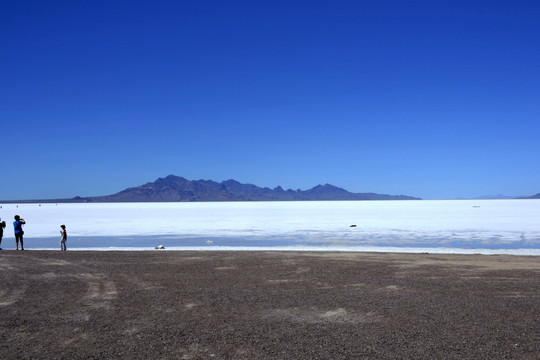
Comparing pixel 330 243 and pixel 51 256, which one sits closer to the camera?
pixel 51 256

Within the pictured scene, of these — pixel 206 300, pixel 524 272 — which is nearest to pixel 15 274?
pixel 206 300

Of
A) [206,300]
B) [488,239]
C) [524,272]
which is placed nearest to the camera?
[206,300]

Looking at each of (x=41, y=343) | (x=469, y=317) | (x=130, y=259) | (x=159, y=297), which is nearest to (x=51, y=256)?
(x=130, y=259)

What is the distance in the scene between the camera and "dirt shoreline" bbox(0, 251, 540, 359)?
240 inches

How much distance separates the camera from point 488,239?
919 inches

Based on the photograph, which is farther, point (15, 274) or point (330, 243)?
point (330, 243)

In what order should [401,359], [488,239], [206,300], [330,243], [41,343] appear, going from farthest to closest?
[488,239]
[330,243]
[206,300]
[41,343]
[401,359]

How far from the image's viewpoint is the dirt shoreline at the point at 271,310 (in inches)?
240

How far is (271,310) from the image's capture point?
8172mm

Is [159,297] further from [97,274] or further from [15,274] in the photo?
[15,274]

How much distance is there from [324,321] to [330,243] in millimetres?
14628

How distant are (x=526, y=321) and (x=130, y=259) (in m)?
11.9

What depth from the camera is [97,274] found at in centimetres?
1208

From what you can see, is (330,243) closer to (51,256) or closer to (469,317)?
(51,256)
